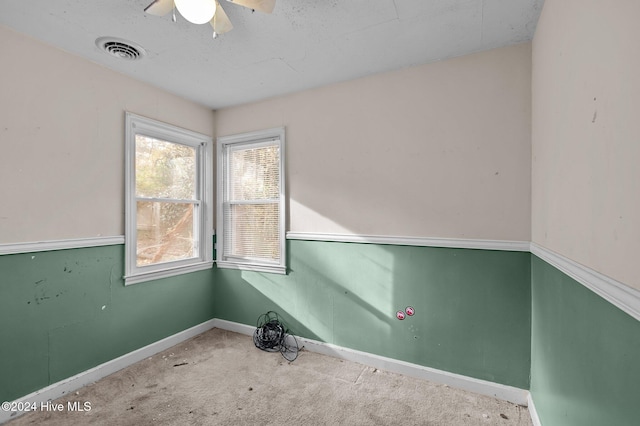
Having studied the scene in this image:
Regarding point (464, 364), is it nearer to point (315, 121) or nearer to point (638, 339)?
point (638, 339)

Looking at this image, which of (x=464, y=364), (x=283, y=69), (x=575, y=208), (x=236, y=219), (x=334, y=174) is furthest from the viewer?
(x=236, y=219)

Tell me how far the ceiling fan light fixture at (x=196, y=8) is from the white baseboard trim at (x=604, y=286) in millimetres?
1877

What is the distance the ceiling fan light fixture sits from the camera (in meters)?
1.45

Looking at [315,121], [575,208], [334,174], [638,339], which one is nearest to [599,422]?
[638,339]

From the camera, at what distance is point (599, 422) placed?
3.31ft

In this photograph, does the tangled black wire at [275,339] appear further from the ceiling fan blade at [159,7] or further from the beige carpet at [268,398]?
the ceiling fan blade at [159,7]

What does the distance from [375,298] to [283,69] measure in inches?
82.0

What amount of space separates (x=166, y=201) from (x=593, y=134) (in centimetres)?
320

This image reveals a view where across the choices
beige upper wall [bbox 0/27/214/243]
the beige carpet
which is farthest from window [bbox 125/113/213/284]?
the beige carpet

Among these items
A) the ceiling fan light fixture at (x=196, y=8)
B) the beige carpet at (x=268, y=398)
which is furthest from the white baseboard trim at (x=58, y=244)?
the ceiling fan light fixture at (x=196, y=8)

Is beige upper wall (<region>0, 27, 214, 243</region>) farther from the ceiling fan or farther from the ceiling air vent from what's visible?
the ceiling fan

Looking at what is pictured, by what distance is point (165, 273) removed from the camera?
3041 millimetres

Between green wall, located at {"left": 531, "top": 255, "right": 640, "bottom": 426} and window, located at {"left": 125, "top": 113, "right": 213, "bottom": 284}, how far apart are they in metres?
3.04

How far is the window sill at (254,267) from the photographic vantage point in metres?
3.19
